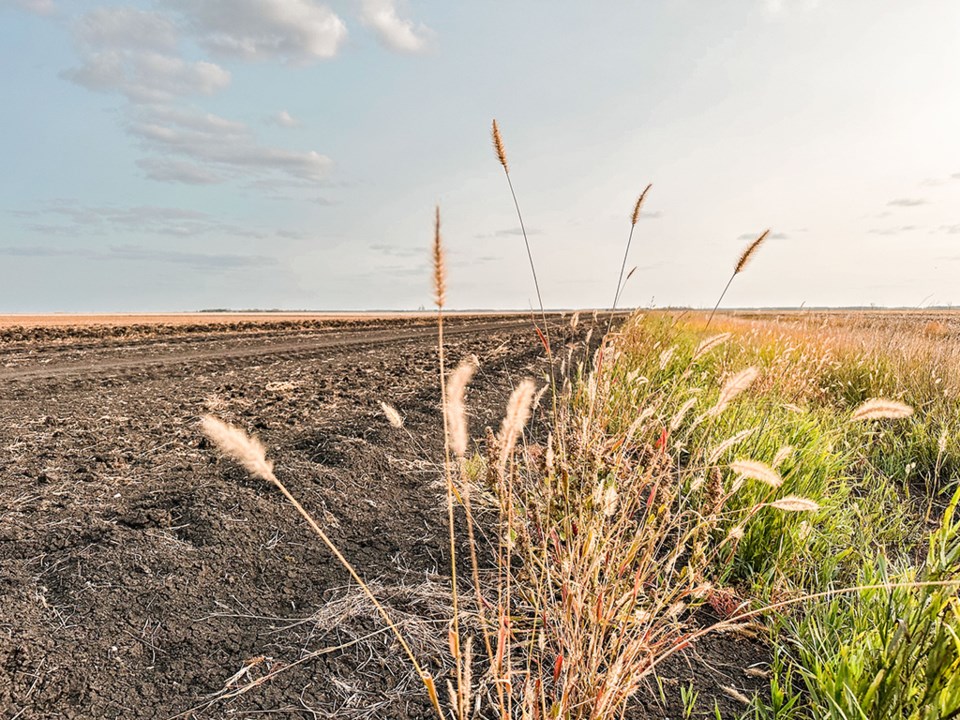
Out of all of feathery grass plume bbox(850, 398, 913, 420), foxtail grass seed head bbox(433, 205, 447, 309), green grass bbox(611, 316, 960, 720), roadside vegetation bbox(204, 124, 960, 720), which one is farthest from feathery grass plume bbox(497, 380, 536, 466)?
feathery grass plume bbox(850, 398, 913, 420)

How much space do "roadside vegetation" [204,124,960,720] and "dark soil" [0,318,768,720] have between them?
15 centimetres

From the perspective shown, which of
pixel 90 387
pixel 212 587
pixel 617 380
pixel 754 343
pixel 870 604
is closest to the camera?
pixel 870 604

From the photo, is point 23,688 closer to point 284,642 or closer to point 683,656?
point 284,642

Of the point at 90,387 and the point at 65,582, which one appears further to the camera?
the point at 90,387

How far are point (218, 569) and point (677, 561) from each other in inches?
80.2

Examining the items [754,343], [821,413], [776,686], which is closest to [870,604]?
[776,686]

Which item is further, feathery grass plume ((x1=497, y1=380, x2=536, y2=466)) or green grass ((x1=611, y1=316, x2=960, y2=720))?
green grass ((x1=611, y1=316, x2=960, y2=720))

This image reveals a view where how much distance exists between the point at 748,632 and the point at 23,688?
8.25 feet

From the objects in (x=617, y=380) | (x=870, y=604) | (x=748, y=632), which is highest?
(x=617, y=380)

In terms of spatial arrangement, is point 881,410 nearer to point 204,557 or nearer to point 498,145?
point 498,145

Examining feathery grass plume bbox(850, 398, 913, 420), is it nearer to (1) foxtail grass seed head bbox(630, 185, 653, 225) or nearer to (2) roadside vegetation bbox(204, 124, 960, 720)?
(2) roadside vegetation bbox(204, 124, 960, 720)

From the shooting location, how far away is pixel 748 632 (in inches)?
92.2

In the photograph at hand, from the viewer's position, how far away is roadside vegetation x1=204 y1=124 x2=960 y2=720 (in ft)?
5.01

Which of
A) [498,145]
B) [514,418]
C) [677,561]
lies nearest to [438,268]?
[514,418]
